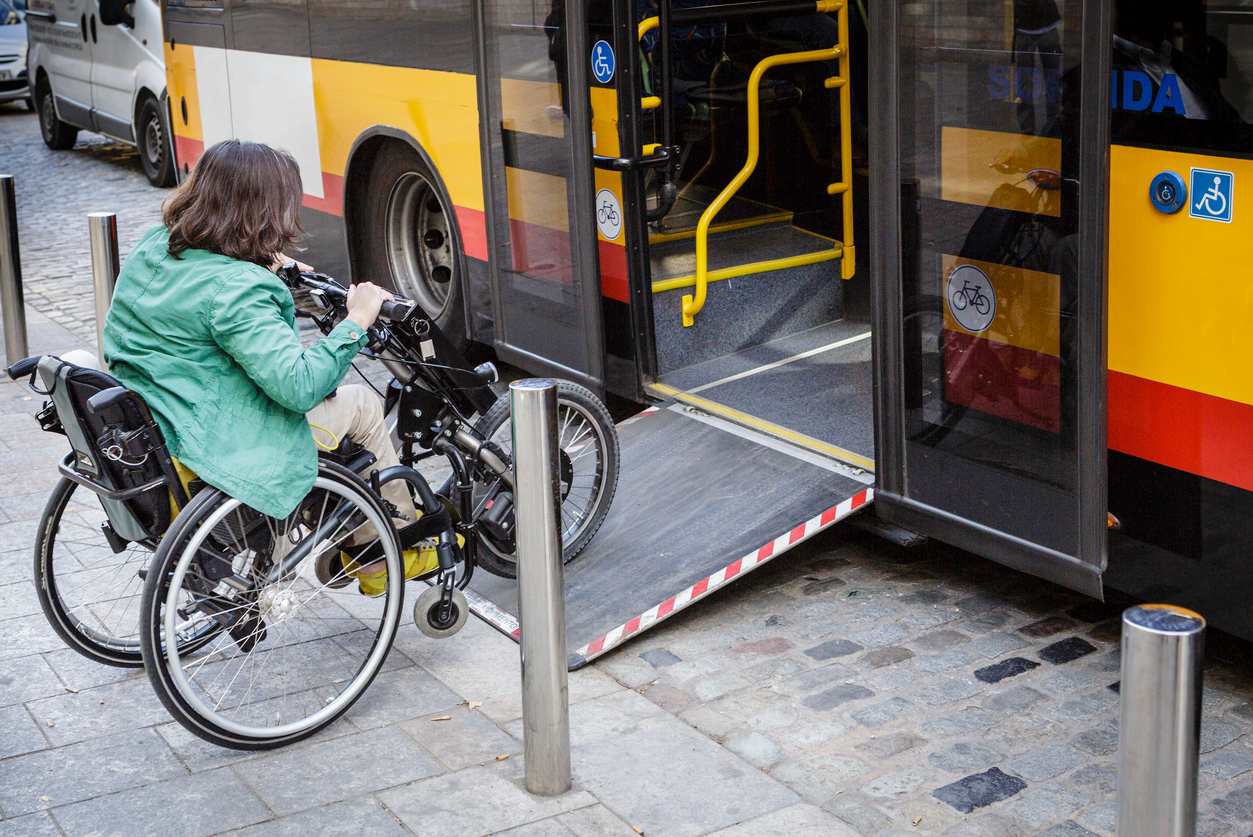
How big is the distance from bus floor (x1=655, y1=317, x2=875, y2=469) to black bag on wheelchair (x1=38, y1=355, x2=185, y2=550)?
241 centimetres

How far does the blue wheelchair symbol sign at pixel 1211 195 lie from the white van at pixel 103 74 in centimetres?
968

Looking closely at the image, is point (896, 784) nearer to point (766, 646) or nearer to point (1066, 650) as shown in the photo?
point (766, 646)

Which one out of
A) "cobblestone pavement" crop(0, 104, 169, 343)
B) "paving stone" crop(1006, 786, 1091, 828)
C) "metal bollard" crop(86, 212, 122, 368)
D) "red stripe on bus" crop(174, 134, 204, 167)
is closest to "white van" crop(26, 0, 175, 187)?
"cobblestone pavement" crop(0, 104, 169, 343)

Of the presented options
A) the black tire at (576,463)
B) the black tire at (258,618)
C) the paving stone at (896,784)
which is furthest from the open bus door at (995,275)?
the black tire at (258,618)

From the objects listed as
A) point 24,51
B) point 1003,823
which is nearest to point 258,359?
point 1003,823

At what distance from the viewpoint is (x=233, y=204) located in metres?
3.55

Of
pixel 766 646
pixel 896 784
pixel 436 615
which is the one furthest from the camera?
pixel 766 646

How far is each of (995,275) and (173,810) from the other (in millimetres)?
2638

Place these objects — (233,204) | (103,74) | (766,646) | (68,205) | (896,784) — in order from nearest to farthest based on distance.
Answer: (896,784), (233,204), (766,646), (68,205), (103,74)

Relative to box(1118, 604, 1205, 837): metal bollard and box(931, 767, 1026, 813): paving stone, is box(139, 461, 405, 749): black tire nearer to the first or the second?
box(931, 767, 1026, 813): paving stone

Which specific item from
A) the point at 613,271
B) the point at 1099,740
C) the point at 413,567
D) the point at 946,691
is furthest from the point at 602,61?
the point at 1099,740

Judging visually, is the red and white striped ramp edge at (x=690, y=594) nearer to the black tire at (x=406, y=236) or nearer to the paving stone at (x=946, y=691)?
the paving stone at (x=946, y=691)

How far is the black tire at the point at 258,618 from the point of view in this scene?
3.39 m

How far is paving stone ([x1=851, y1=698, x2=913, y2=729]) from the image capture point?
3793 mm
